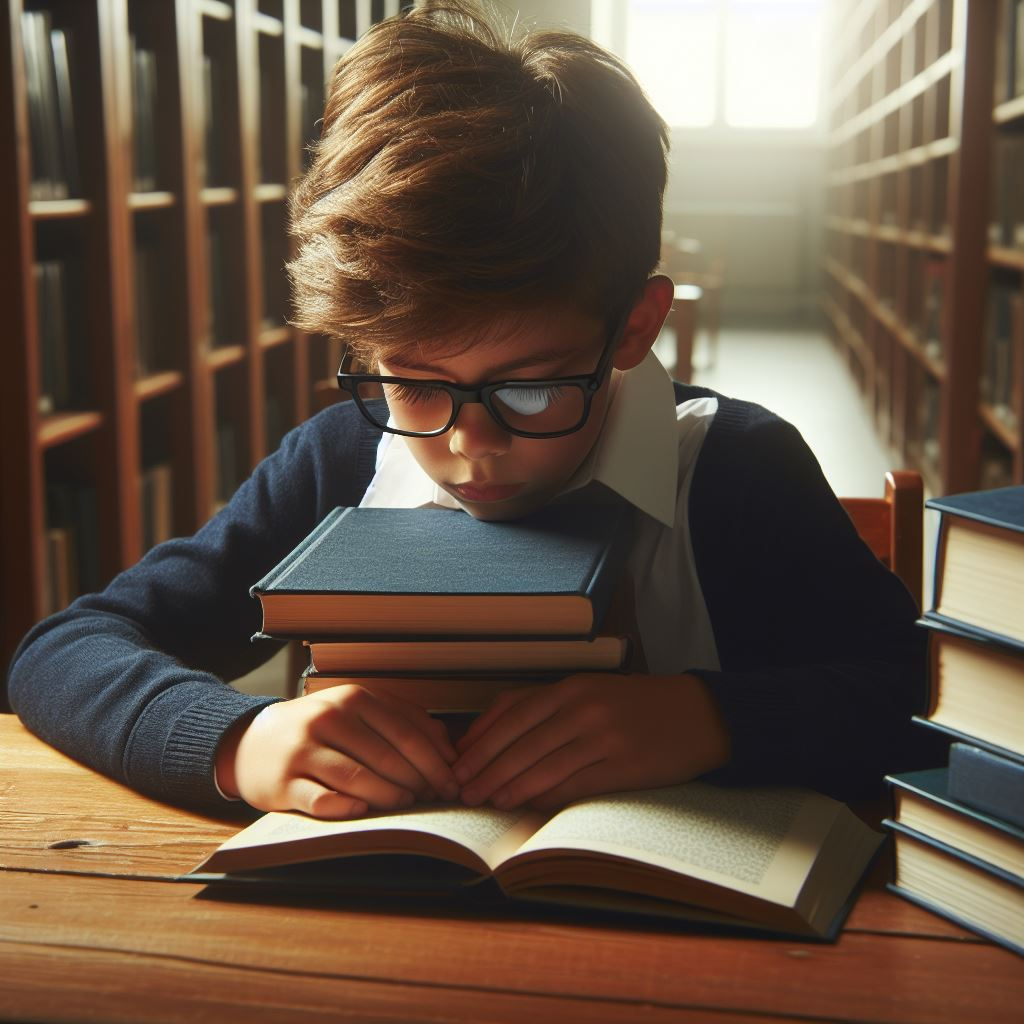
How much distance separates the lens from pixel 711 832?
64 cm

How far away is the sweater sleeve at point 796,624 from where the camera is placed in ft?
2.52

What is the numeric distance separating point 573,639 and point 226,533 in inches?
20.8

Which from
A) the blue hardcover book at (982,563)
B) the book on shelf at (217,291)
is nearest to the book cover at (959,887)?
the blue hardcover book at (982,563)

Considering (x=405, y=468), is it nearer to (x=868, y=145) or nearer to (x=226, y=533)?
(x=226, y=533)

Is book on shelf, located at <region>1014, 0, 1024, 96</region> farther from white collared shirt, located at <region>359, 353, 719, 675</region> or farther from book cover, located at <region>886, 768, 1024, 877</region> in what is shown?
book cover, located at <region>886, 768, 1024, 877</region>

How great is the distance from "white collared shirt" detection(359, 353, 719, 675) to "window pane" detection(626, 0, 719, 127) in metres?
10.9

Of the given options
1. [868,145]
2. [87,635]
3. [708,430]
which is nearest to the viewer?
[87,635]

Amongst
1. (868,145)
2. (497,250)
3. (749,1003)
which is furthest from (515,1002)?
(868,145)

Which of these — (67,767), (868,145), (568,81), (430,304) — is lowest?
(67,767)

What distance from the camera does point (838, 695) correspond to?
0.81 metres

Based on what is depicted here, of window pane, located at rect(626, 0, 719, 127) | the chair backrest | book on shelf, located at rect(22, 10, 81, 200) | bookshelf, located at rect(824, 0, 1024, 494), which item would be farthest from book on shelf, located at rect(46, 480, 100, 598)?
window pane, located at rect(626, 0, 719, 127)

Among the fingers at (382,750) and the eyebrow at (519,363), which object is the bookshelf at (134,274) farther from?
the fingers at (382,750)

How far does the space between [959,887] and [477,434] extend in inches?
15.9

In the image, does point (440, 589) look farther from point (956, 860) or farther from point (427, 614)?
point (956, 860)
